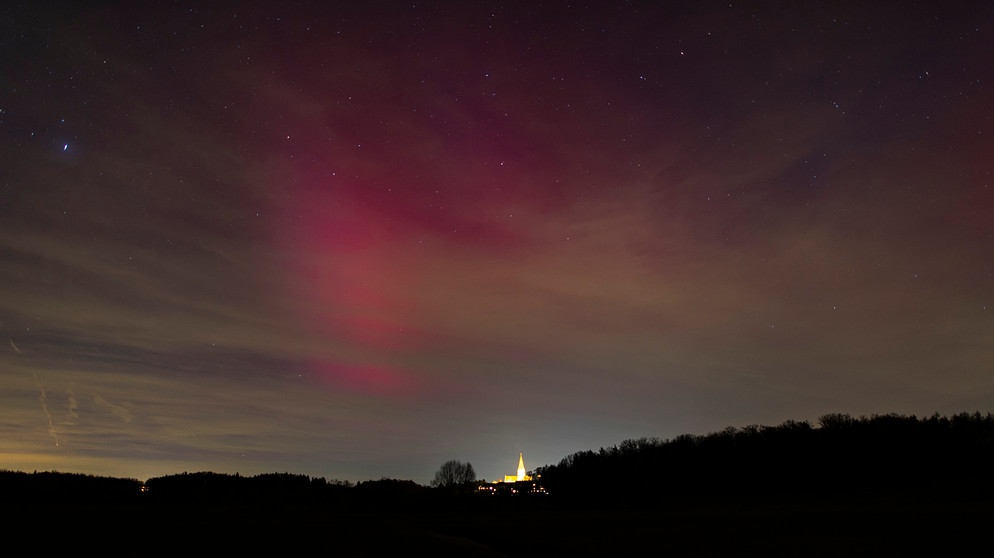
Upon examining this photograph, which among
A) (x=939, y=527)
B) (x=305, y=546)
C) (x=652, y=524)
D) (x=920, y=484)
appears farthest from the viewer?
(x=920, y=484)

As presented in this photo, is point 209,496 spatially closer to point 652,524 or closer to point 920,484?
point 652,524

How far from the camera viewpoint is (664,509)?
11012 cm

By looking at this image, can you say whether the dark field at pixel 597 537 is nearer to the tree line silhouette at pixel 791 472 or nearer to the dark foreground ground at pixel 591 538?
the dark foreground ground at pixel 591 538

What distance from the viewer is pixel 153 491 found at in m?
181

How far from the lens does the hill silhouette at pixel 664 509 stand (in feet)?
165

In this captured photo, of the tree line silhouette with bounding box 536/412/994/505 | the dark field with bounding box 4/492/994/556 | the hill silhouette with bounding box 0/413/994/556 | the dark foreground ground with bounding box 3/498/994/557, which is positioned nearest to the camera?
the dark foreground ground with bounding box 3/498/994/557

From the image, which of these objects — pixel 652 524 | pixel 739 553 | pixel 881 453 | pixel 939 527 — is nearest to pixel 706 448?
pixel 881 453

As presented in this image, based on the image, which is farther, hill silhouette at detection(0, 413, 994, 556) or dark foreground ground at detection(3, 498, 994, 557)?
hill silhouette at detection(0, 413, 994, 556)

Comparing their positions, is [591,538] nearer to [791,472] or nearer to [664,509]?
[664,509]

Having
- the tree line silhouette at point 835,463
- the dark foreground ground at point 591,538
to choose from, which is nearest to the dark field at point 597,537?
the dark foreground ground at point 591,538

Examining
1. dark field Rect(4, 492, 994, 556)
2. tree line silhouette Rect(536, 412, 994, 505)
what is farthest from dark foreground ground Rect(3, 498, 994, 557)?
tree line silhouette Rect(536, 412, 994, 505)

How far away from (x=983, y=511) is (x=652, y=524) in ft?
107

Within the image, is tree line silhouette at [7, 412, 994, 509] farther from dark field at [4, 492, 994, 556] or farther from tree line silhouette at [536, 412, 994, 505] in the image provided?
dark field at [4, 492, 994, 556]

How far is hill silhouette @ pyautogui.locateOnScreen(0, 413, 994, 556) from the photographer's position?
50.3 metres
